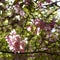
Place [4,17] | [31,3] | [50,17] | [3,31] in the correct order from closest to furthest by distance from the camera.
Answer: [31,3]
[4,17]
[3,31]
[50,17]

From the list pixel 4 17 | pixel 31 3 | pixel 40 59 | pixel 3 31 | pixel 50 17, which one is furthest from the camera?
pixel 40 59

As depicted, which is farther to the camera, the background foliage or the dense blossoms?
the background foliage

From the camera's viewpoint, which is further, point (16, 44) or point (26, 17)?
point (26, 17)

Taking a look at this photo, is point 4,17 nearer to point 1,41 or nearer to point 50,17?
point 1,41

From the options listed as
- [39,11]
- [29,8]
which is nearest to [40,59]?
[39,11]

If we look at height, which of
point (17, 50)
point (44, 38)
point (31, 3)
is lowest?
point (44, 38)

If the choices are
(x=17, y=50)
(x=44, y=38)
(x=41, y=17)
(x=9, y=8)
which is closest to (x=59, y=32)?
(x=44, y=38)

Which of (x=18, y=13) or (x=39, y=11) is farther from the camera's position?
(x=39, y=11)

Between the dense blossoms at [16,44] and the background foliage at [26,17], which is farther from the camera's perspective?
the background foliage at [26,17]

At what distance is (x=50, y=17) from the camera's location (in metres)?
4.35

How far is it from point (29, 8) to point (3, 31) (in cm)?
66

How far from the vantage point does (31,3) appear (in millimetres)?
3438

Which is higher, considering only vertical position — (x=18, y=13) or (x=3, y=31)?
(x=18, y=13)

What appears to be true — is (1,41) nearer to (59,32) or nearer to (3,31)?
(3,31)
